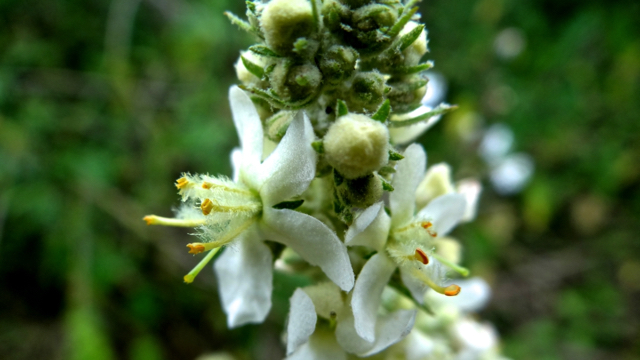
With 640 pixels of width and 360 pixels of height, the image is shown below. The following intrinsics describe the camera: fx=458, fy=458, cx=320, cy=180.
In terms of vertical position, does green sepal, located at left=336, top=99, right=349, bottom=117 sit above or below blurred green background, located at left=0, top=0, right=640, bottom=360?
above

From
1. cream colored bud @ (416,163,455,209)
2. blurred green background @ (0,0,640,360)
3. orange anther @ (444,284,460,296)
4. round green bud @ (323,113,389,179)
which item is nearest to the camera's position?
round green bud @ (323,113,389,179)

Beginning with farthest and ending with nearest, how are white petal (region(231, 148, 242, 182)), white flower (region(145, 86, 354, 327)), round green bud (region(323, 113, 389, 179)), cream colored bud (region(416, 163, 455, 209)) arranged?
cream colored bud (region(416, 163, 455, 209)) < white petal (region(231, 148, 242, 182)) < white flower (region(145, 86, 354, 327)) < round green bud (region(323, 113, 389, 179))

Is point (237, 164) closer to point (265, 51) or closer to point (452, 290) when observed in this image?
point (265, 51)

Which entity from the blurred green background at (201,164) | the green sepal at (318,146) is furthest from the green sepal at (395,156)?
the blurred green background at (201,164)

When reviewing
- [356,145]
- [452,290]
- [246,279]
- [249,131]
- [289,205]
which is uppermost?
[356,145]

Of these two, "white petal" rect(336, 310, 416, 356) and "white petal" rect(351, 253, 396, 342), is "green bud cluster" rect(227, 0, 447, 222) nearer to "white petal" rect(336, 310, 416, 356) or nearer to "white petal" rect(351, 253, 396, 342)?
"white petal" rect(351, 253, 396, 342)

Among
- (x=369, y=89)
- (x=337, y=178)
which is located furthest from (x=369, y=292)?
(x=369, y=89)

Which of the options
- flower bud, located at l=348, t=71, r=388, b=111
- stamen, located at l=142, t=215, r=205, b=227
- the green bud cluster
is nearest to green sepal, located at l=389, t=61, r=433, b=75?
the green bud cluster
